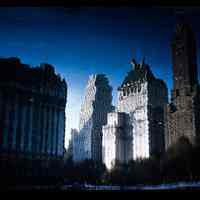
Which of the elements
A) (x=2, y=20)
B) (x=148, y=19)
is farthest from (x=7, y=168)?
(x=148, y=19)

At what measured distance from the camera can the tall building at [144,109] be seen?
19.4ft

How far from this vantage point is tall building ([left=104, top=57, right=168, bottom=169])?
590cm

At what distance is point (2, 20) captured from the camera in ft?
15.9

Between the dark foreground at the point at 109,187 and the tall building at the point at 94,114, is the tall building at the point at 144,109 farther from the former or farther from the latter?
the dark foreground at the point at 109,187

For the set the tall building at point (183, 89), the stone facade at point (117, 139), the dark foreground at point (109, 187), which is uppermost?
the tall building at point (183, 89)

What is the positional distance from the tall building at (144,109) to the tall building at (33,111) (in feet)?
4.33

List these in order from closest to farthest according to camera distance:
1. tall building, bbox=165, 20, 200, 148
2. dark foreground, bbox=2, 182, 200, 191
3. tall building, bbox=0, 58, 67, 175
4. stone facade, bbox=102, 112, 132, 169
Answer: dark foreground, bbox=2, 182, 200, 191
tall building, bbox=165, 20, 200, 148
tall building, bbox=0, 58, 67, 175
stone facade, bbox=102, 112, 132, 169

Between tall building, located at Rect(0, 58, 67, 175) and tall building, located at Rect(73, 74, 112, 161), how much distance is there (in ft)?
1.68

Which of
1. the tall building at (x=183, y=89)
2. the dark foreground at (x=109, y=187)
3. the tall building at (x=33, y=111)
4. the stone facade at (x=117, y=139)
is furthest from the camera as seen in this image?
the stone facade at (x=117, y=139)

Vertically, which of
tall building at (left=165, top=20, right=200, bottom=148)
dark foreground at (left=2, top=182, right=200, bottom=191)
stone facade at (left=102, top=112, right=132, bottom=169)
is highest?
tall building at (left=165, top=20, right=200, bottom=148)

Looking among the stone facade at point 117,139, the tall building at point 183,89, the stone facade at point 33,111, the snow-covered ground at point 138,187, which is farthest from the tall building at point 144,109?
the stone facade at point 33,111

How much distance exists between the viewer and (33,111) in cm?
575

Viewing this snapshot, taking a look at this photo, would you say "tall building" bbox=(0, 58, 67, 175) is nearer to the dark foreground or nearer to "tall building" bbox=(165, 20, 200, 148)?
the dark foreground

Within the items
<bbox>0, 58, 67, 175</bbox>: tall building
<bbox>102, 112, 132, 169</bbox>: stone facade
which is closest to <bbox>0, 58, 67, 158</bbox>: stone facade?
<bbox>0, 58, 67, 175</bbox>: tall building
